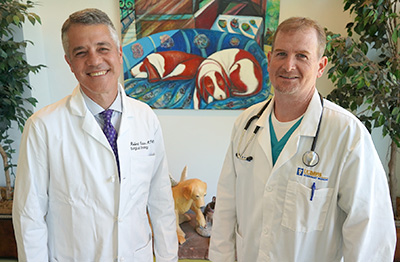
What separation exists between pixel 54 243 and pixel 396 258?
2475 millimetres

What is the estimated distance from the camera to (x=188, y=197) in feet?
7.77

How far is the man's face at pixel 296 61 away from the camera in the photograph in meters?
1.11

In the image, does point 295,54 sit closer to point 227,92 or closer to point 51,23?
point 227,92

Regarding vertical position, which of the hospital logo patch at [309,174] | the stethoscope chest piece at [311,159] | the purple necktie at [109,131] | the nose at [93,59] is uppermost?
the nose at [93,59]

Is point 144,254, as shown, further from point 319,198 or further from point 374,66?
point 374,66

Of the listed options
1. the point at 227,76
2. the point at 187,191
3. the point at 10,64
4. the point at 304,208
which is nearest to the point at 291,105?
the point at 304,208

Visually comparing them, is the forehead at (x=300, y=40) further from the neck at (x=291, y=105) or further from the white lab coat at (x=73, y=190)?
the white lab coat at (x=73, y=190)

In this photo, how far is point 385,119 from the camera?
206 cm

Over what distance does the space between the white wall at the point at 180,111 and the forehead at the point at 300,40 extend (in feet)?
5.35

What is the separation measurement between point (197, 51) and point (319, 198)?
6.18 ft

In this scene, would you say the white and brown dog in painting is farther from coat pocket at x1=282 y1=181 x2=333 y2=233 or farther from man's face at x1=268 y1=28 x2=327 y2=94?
coat pocket at x1=282 y1=181 x2=333 y2=233

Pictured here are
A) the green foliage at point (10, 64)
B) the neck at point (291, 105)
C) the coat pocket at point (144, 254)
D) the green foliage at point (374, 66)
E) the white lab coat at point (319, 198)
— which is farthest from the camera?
the green foliage at point (10, 64)

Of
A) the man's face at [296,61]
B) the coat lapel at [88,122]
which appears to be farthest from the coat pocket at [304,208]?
the coat lapel at [88,122]

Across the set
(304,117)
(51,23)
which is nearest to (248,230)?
(304,117)
